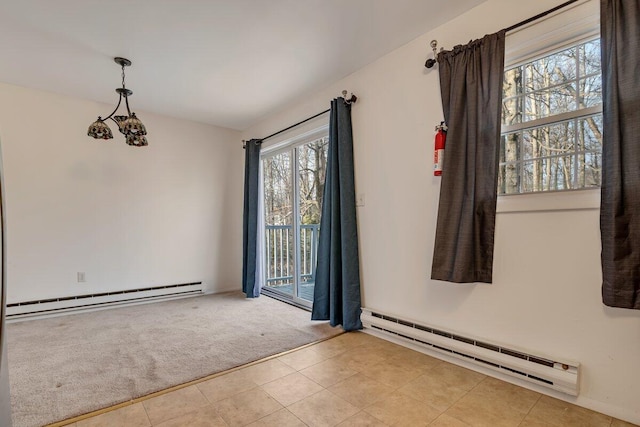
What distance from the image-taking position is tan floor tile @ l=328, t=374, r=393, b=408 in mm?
1757

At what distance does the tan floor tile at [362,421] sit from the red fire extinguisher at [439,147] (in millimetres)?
1556

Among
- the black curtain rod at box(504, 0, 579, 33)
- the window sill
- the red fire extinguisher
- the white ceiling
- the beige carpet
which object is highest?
the white ceiling

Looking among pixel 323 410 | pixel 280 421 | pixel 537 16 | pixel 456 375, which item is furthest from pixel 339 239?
pixel 537 16

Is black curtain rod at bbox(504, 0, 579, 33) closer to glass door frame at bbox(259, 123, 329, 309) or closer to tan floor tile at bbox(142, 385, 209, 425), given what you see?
glass door frame at bbox(259, 123, 329, 309)

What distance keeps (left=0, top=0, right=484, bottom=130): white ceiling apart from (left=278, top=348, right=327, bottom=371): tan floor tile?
7.95ft

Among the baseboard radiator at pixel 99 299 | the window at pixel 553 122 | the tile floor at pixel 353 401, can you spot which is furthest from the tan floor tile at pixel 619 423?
the baseboard radiator at pixel 99 299

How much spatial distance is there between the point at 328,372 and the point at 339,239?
1.20 metres

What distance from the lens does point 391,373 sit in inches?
80.9

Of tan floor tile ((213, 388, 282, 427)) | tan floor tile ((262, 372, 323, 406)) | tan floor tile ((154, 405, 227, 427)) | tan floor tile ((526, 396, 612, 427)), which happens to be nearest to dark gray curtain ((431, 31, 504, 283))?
tan floor tile ((526, 396, 612, 427))

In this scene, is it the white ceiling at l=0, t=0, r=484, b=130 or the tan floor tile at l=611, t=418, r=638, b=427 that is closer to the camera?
the tan floor tile at l=611, t=418, r=638, b=427

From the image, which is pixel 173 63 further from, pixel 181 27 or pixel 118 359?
pixel 118 359

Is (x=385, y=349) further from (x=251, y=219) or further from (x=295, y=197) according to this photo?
(x=251, y=219)

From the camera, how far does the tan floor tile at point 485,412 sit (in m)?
1.56

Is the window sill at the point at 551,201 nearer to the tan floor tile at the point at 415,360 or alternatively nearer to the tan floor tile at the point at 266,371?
the tan floor tile at the point at 415,360
